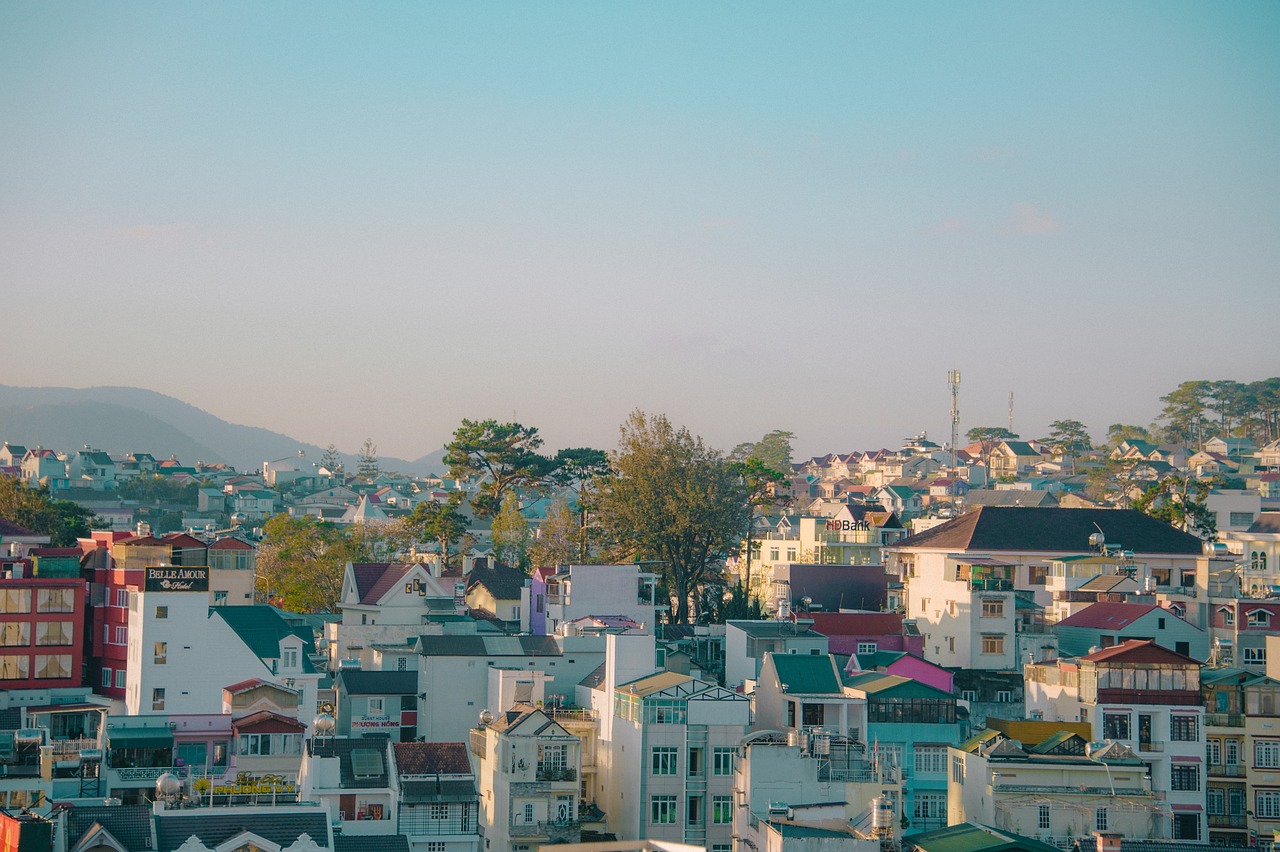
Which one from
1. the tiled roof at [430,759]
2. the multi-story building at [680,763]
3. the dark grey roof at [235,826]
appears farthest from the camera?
the multi-story building at [680,763]

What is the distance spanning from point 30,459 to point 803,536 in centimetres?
11577

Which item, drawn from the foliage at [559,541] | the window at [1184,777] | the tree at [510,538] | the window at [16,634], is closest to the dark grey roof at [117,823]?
the window at [16,634]

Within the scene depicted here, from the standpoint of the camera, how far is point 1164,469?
538 ft

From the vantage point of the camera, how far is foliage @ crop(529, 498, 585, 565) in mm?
91125

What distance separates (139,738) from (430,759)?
9.27 metres

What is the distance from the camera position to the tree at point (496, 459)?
9719 centimetres

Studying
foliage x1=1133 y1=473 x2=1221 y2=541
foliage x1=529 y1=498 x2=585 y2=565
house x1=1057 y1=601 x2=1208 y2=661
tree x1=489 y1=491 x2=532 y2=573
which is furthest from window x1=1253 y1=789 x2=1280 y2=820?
tree x1=489 y1=491 x2=532 y2=573

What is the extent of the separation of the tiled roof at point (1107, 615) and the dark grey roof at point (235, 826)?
122 feet

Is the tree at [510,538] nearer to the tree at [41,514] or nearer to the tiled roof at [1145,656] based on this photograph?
the tree at [41,514]

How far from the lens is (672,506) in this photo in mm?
83875

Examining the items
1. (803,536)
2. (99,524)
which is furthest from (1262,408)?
(99,524)

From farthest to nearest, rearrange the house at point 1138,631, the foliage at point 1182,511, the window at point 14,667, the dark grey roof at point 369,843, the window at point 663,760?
the foliage at point 1182,511, the house at point 1138,631, the window at point 14,667, the window at point 663,760, the dark grey roof at point 369,843

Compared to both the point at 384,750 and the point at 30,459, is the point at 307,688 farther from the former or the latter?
the point at 30,459

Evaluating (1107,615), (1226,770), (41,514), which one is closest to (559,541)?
(41,514)
